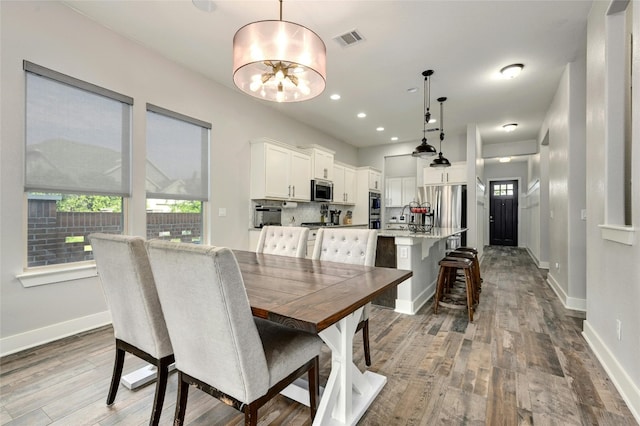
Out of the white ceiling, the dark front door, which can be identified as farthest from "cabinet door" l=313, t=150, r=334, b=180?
the dark front door

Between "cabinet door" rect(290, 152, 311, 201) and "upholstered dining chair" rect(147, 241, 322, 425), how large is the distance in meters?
3.67

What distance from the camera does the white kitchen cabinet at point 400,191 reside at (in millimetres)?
7227

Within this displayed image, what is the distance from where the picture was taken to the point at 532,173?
773 centimetres

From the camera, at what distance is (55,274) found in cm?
257

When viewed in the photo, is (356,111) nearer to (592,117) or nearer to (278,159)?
(278,159)

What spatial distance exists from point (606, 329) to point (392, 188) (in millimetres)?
5506

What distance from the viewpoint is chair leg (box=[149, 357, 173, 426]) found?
146 centimetres

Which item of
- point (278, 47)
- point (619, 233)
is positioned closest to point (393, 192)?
point (619, 233)

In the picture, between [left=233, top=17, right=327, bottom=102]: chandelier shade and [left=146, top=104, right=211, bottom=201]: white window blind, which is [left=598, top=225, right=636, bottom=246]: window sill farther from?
[left=146, top=104, right=211, bottom=201]: white window blind

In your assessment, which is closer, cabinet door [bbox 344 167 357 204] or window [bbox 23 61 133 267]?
window [bbox 23 61 133 267]

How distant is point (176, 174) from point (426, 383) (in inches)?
131

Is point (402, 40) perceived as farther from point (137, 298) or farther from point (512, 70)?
point (137, 298)

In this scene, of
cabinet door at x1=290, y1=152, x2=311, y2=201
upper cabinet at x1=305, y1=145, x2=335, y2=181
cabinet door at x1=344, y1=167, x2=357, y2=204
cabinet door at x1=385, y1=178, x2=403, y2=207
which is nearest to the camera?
cabinet door at x1=290, y1=152, x2=311, y2=201

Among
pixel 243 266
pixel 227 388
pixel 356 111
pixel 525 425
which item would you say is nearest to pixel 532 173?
pixel 356 111
